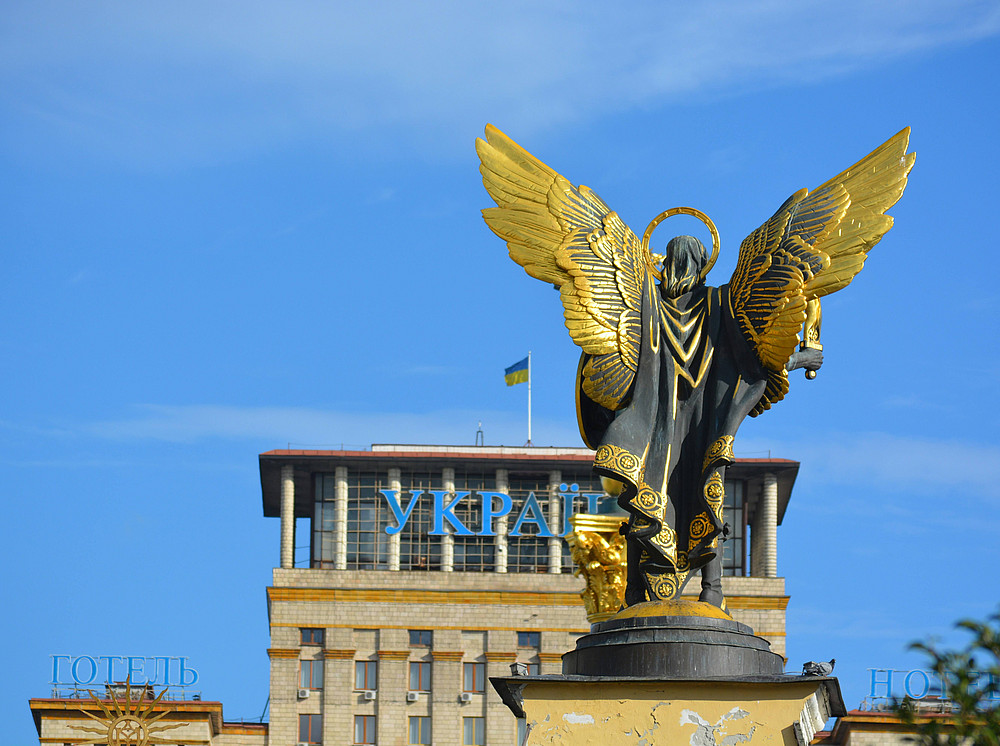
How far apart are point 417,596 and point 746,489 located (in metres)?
17.6

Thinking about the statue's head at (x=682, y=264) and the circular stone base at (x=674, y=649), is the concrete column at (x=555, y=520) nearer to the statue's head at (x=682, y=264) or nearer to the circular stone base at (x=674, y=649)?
the statue's head at (x=682, y=264)

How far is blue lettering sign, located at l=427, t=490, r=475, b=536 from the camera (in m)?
92.0

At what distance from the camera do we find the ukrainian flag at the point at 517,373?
9625 cm

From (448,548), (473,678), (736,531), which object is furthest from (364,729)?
(736,531)

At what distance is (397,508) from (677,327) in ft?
248

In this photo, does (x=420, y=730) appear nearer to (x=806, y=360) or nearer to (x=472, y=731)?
(x=472, y=731)

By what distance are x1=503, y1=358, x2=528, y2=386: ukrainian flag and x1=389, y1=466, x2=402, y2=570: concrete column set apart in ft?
27.4

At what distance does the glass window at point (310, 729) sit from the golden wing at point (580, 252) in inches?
2883

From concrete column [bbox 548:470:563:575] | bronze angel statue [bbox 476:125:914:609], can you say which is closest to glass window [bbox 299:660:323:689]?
concrete column [bbox 548:470:563:575]

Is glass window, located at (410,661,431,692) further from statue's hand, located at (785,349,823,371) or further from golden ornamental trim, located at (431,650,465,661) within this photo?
statue's hand, located at (785,349,823,371)

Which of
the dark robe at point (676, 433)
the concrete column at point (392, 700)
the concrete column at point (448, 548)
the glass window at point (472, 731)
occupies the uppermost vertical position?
the concrete column at point (448, 548)

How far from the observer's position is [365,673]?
89.3 m

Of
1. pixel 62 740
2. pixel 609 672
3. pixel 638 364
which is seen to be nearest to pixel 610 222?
pixel 638 364

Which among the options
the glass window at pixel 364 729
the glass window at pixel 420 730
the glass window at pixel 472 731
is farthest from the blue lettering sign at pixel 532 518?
the glass window at pixel 364 729
